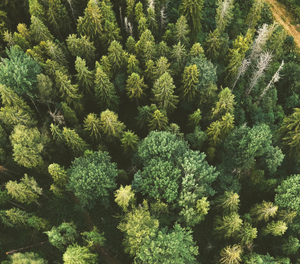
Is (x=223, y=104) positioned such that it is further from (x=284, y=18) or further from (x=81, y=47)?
(x=284, y=18)

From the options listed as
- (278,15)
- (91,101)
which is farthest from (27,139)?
(278,15)

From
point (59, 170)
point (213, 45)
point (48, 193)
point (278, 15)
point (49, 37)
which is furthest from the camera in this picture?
point (278, 15)

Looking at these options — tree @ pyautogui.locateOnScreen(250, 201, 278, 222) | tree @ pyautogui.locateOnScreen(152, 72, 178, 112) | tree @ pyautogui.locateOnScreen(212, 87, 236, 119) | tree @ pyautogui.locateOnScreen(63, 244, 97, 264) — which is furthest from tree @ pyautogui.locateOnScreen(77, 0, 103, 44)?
tree @ pyautogui.locateOnScreen(250, 201, 278, 222)

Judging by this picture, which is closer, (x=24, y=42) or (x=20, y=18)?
(x=24, y=42)

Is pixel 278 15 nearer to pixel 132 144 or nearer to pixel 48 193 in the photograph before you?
pixel 132 144

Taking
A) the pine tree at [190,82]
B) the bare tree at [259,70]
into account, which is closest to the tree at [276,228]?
the pine tree at [190,82]

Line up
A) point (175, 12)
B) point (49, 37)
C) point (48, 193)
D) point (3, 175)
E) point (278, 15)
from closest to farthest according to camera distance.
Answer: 1. point (3, 175)
2. point (48, 193)
3. point (49, 37)
4. point (175, 12)
5. point (278, 15)
